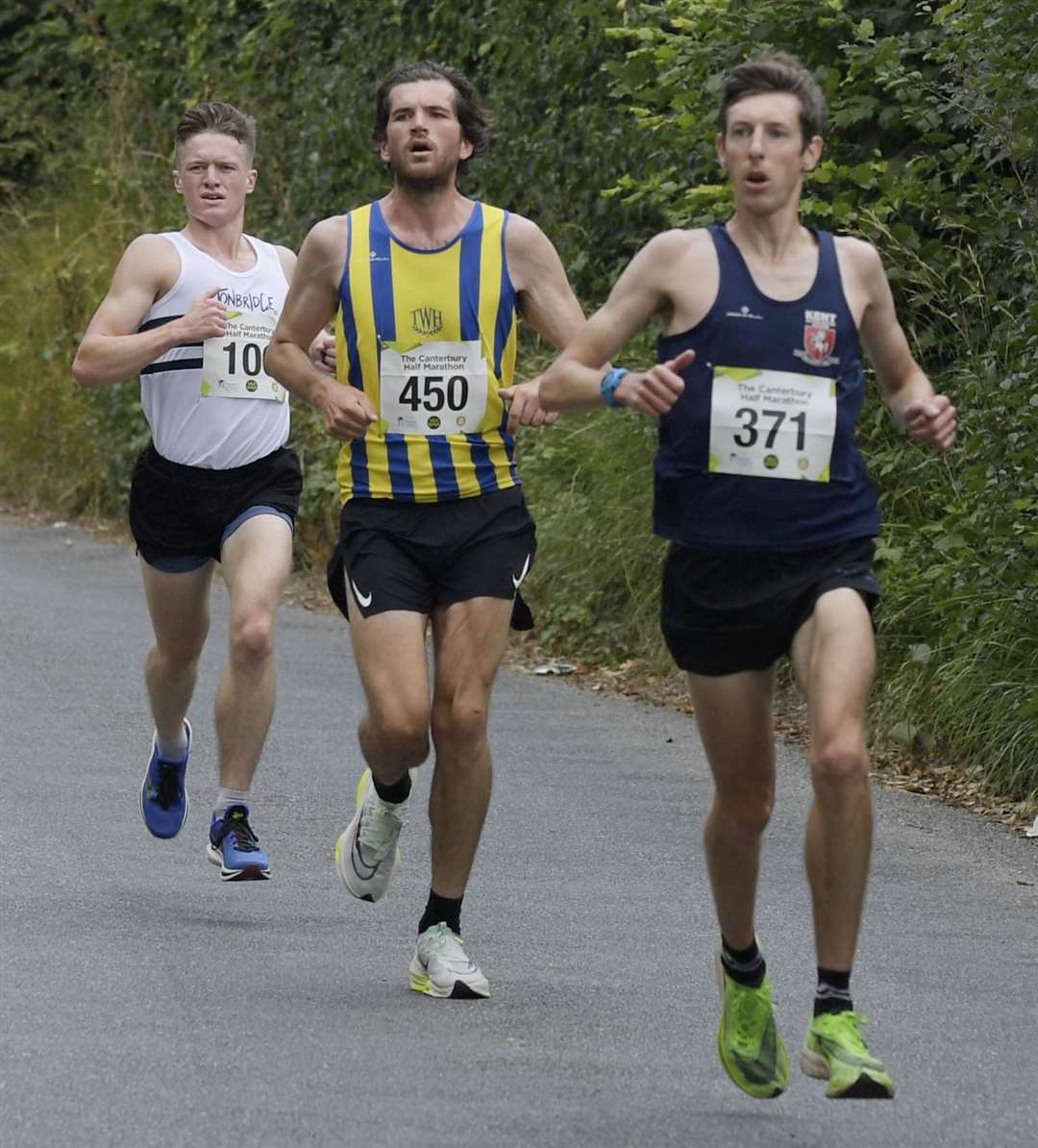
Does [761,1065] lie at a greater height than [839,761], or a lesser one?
lesser

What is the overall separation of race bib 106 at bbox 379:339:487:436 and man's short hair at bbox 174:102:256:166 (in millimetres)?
1879

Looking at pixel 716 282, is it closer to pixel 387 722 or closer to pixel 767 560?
pixel 767 560

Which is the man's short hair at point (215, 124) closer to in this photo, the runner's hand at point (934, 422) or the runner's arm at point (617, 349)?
the runner's arm at point (617, 349)

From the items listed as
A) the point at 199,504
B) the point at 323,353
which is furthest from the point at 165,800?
the point at 323,353

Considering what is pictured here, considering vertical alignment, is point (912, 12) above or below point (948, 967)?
above

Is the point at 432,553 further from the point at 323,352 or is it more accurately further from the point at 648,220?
the point at 648,220

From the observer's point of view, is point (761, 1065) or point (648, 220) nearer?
point (761, 1065)

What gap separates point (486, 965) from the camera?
22.4 feet

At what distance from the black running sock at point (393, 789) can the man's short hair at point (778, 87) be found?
209 cm

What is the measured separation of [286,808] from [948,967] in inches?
117

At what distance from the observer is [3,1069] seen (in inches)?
218

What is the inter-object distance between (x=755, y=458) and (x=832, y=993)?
3.62ft

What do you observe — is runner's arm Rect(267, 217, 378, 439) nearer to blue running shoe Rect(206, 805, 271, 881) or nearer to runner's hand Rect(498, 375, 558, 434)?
runner's hand Rect(498, 375, 558, 434)

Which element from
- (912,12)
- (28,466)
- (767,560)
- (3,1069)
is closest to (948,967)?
(767,560)
